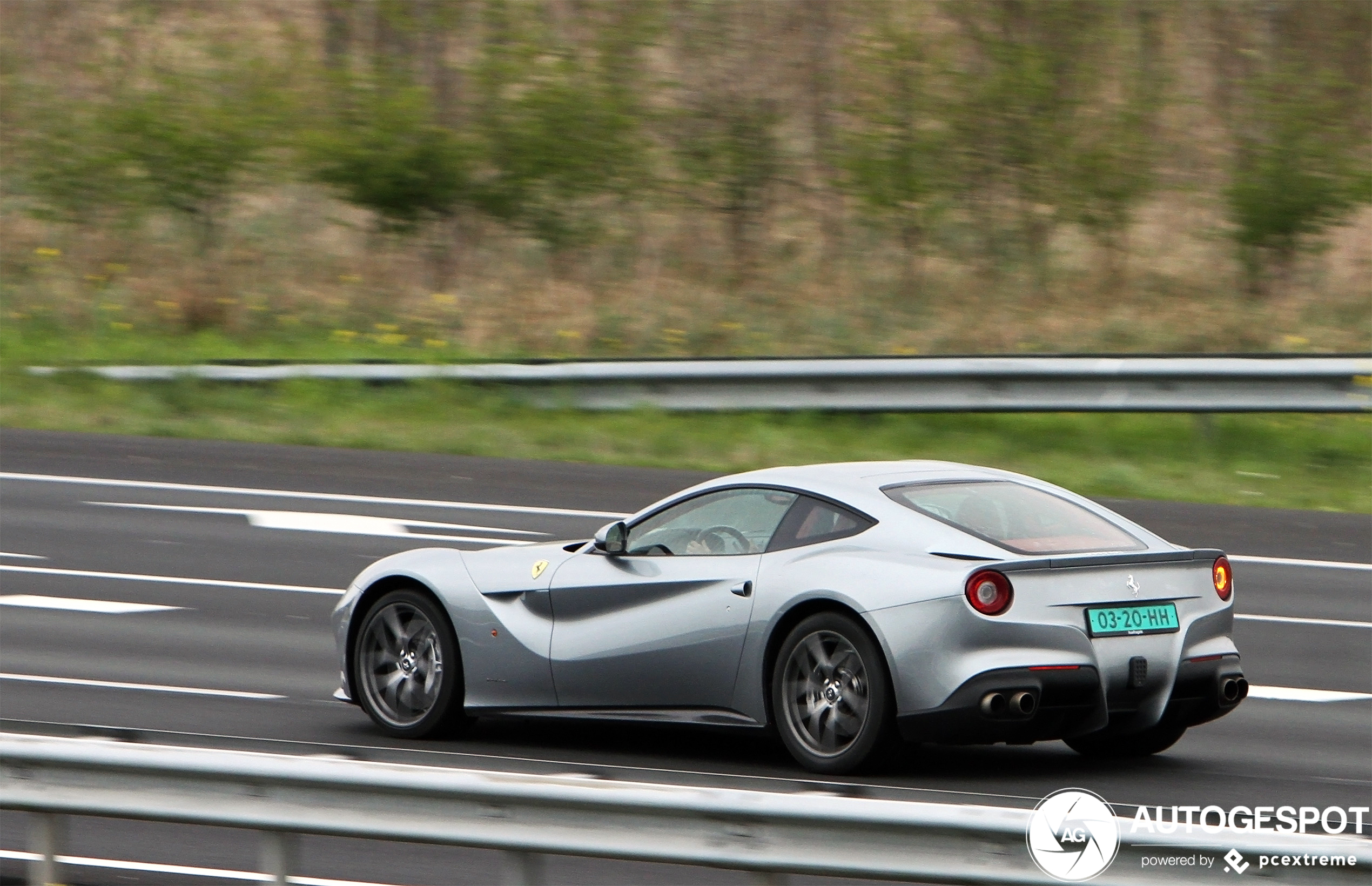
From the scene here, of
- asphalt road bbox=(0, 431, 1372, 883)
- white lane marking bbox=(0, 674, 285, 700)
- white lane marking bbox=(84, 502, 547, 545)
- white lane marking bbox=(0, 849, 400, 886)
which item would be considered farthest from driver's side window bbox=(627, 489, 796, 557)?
white lane marking bbox=(84, 502, 547, 545)

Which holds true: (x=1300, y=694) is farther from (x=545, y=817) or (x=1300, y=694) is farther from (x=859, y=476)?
(x=545, y=817)

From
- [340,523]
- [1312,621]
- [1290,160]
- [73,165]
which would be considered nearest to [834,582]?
[1312,621]

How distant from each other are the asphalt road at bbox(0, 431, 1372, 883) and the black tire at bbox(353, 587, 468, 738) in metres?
0.13

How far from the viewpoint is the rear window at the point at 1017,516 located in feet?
23.6

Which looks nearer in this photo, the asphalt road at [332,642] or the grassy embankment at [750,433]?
the asphalt road at [332,642]

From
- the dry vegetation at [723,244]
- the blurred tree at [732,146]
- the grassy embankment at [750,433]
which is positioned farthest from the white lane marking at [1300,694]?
the blurred tree at [732,146]

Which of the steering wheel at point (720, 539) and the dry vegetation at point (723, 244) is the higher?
the dry vegetation at point (723, 244)

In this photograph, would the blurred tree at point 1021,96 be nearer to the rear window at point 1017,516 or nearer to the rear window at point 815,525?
the rear window at point 1017,516

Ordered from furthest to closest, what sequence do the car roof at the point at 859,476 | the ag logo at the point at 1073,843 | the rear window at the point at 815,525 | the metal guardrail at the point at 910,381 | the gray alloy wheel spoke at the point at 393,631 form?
the metal guardrail at the point at 910,381
the gray alloy wheel spoke at the point at 393,631
the car roof at the point at 859,476
the rear window at the point at 815,525
the ag logo at the point at 1073,843

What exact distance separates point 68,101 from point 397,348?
5.89m

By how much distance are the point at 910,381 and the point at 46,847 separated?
11385mm

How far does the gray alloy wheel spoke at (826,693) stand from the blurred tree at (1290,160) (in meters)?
15.0

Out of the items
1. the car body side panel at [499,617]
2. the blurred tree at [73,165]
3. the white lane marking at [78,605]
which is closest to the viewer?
the car body side panel at [499,617]

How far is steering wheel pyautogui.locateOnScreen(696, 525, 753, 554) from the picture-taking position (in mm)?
7602
